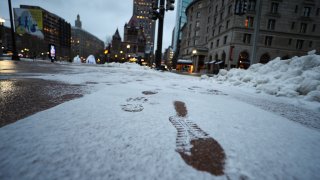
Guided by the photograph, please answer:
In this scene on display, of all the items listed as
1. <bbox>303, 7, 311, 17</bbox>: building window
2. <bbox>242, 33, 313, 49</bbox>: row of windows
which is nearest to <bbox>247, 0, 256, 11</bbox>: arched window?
<bbox>242, 33, 313, 49</bbox>: row of windows

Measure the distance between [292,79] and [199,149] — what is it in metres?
4.53

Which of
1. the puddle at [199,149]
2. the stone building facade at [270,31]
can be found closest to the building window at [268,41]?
the stone building facade at [270,31]

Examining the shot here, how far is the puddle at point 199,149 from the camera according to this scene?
933 mm

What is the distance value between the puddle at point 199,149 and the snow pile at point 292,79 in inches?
132

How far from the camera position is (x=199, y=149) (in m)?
1.11

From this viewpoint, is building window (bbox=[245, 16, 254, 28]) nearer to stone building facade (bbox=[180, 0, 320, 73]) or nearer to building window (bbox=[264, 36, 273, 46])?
stone building facade (bbox=[180, 0, 320, 73])

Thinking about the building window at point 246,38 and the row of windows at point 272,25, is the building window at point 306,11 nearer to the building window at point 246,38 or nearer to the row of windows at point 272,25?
the row of windows at point 272,25

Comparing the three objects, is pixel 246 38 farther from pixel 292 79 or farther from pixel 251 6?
pixel 292 79

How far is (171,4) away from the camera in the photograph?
39.8ft

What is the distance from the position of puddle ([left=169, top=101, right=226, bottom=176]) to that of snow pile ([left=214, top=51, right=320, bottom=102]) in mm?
3341

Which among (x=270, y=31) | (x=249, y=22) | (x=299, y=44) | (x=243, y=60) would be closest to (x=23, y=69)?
(x=243, y=60)

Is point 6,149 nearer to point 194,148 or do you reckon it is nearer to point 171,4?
point 194,148

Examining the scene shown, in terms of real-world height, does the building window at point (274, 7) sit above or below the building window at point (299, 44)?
above

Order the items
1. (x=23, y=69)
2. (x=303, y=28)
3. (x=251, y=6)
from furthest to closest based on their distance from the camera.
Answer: (x=303, y=28) → (x=251, y=6) → (x=23, y=69)
